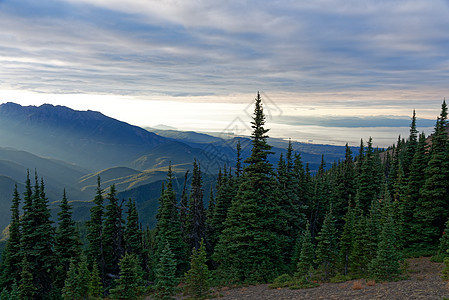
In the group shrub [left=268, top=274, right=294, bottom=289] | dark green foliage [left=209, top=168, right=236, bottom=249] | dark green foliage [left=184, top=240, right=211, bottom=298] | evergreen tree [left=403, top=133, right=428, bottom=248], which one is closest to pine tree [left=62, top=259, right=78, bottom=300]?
dark green foliage [left=184, top=240, right=211, bottom=298]

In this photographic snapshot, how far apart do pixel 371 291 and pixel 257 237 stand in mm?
12022

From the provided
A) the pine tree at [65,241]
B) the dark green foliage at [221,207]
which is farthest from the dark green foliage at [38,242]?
the dark green foliage at [221,207]

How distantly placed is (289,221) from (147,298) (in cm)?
1995

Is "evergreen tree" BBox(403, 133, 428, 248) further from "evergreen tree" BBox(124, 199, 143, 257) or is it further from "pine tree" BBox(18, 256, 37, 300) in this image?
"pine tree" BBox(18, 256, 37, 300)

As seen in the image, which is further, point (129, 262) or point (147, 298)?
point (147, 298)

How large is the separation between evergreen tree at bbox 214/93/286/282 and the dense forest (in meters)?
0.11

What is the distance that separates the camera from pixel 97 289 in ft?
113

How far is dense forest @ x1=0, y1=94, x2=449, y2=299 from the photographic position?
2672cm

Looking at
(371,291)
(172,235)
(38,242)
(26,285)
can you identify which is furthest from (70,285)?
(371,291)

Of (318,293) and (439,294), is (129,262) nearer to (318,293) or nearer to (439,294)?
(318,293)

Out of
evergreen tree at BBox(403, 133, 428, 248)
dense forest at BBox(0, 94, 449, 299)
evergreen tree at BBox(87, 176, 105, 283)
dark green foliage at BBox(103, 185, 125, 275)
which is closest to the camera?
dense forest at BBox(0, 94, 449, 299)

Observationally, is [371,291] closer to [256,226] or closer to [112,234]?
[256,226]

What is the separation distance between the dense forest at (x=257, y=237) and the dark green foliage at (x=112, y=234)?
0.15 m

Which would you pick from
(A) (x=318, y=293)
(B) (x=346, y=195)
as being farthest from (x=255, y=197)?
(B) (x=346, y=195)
